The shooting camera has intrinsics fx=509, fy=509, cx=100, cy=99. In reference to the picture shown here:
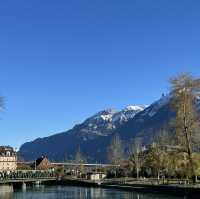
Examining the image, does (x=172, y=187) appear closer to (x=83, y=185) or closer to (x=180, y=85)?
(x=180, y=85)

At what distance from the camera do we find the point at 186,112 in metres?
82.4

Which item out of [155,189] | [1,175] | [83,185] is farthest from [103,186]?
[1,175]

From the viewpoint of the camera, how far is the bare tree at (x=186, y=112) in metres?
81.6

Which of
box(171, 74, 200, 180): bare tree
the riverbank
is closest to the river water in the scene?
the riverbank

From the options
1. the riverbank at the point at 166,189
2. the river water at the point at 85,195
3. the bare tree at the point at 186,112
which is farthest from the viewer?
the river water at the point at 85,195

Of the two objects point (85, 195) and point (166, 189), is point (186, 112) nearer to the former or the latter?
point (166, 189)

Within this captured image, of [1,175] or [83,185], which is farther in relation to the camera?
[1,175]

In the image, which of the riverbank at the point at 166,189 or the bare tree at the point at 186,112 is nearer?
the bare tree at the point at 186,112

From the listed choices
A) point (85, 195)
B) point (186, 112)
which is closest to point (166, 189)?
point (85, 195)

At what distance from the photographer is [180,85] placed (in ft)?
271

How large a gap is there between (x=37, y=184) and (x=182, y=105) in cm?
12765

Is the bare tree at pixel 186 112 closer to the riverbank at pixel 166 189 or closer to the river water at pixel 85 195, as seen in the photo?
the riverbank at pixel 166 189

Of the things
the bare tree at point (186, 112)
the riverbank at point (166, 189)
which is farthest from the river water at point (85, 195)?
the bare tree at point (186, 112)

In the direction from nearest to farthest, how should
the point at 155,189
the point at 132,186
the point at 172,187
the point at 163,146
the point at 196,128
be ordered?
the point at 196,128 → the point at 172,187 → the point at 155,189 → the point at 132,186 → the point at 163,146
